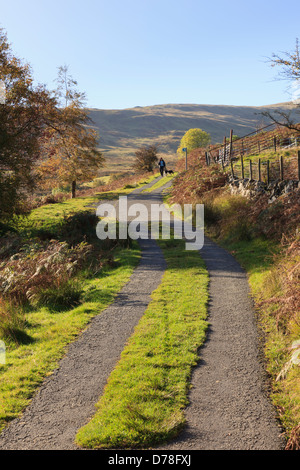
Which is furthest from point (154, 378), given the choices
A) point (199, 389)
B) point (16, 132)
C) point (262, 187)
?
point (16, 132)

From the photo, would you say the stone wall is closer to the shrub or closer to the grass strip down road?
the grass strip down road

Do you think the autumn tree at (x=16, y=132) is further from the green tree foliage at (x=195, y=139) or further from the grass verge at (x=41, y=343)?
the green tree foliage at (x=195, y=139)

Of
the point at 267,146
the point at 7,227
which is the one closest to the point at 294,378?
the point at 7,227

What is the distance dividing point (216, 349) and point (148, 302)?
3.13 meters

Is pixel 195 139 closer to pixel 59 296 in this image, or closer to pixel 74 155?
pixel 74 155

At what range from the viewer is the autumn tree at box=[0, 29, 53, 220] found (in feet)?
63.4

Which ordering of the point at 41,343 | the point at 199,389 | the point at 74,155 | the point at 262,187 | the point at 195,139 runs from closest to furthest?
the point at 199,389
the point at 41,343
the point at 262,187
the point at 74,155
the point at 195,139

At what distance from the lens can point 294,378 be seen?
538 centimetres

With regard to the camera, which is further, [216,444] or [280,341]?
[280,341]

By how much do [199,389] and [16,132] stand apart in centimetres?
1888

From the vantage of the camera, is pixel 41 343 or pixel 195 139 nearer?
pixel 41 343

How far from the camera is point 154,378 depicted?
573 cm
